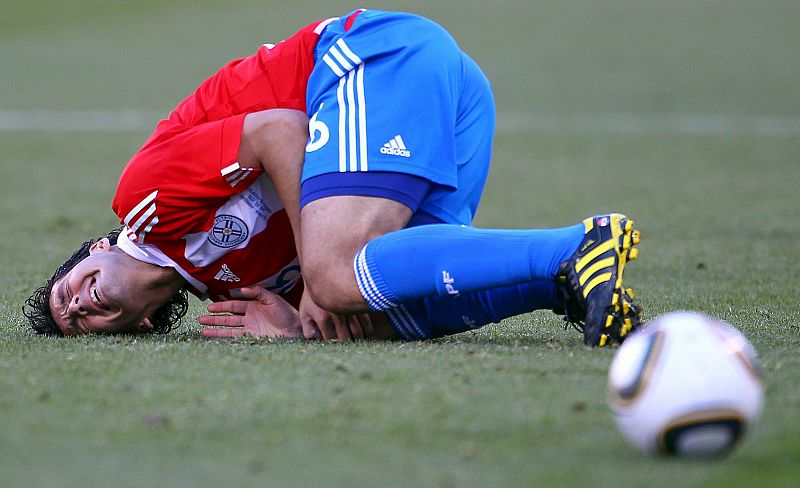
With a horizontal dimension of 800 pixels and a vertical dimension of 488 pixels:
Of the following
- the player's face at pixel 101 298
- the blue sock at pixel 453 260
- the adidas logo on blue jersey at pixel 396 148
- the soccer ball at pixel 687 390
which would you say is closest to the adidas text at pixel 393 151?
the adidas logo on blue jersey at pixel 396 148

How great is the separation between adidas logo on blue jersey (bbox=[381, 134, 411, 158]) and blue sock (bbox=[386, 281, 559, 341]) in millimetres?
547

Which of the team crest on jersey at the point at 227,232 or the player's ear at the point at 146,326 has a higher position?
the team crest on jersey at the point at 227,232

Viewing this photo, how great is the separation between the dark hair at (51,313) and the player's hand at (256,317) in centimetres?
16

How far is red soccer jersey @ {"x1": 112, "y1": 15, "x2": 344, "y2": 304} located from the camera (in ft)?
14.3

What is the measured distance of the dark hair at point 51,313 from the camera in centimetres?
464

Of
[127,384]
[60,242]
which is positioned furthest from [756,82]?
[127,384]

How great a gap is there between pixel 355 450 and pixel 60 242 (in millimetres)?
5333

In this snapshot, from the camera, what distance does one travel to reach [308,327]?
451 centimetres

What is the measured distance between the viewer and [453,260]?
402cm

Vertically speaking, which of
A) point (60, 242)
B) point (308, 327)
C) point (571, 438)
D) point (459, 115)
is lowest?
point (60, 242)

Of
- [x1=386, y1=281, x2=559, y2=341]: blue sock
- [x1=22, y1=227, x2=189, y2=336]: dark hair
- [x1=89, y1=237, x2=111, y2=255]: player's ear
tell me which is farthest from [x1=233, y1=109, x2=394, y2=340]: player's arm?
[x1=89, y1=237, x2=111, y2=255]: player's ear

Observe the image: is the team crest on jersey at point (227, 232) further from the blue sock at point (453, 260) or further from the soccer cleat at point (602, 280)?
the soccer cleat at point (602, 280)

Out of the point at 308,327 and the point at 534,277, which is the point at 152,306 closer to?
the point at 308,327

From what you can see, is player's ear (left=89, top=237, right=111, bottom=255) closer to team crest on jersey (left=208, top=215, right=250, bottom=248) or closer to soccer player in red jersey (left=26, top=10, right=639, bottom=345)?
soccer player in red jersey (left=26, top=10, right=639, bottom=345)
